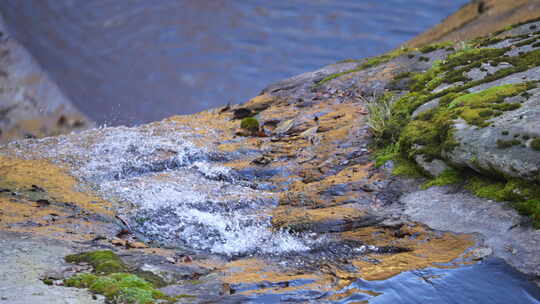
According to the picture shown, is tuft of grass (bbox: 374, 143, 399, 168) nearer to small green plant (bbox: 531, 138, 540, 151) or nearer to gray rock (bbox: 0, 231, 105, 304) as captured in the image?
small green plant (bbox: 531, 138, 540, 151)

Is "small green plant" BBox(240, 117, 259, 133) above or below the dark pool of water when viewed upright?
below

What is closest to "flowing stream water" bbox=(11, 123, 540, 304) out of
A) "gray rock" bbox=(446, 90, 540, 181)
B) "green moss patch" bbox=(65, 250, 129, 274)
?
"green moss patch" bbox=(65, 250, 129, 274)

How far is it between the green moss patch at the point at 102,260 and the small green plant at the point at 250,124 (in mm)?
5566

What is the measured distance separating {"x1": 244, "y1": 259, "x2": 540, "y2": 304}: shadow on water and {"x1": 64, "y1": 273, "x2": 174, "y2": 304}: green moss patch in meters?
0.90

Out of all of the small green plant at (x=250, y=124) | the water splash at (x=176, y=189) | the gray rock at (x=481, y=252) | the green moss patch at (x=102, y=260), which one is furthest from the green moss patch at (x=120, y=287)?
the small green plant at (x=250, y=124)

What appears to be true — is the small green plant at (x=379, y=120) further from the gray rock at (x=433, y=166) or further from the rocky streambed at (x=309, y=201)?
the gray rock at (x=433, y=166)

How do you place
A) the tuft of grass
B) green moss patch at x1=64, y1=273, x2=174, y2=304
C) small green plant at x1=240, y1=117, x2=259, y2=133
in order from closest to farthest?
1. green moss patch at x1=64, y1=273, x2=174, y2=304
2. the tuft of grass
3. small green plant at x1=240, y1=117, x2=259, y2=133

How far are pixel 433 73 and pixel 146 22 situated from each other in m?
17.7

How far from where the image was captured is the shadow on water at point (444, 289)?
4.55 metres

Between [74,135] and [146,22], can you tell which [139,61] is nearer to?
[146,22]

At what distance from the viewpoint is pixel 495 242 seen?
5.25m

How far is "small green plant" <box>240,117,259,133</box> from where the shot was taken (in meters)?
10.5

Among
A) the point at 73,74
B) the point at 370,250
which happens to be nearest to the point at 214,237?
the point at 370,250

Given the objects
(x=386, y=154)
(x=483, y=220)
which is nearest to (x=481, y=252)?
(x=483, y=220)
